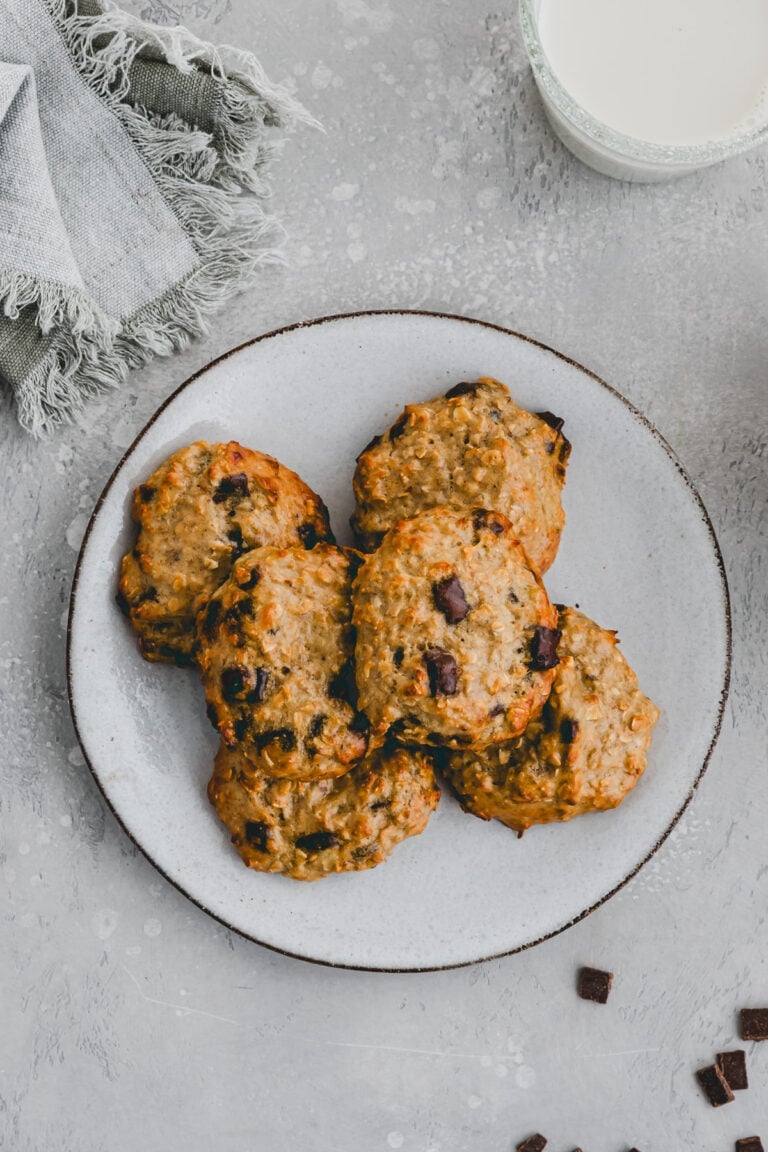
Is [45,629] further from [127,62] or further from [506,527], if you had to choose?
[127,62]

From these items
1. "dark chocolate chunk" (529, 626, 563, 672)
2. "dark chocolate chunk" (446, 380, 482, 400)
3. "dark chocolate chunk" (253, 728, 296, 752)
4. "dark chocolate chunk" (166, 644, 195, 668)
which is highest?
"dark chocolate chunk" (446, 380, 482, 400)

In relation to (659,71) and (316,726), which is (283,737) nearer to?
(316,726)

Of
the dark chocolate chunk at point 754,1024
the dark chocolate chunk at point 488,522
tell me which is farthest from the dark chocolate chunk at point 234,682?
the dark chocolate chunk at point 754,1024

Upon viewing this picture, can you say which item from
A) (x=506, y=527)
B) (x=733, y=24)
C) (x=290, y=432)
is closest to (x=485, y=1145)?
(x=506, y=527)

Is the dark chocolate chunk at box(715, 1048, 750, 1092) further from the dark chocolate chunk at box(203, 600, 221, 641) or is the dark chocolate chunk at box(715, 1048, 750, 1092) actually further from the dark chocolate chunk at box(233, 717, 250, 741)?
the dark chocolate chunk at box(203, 600, 221, 641)

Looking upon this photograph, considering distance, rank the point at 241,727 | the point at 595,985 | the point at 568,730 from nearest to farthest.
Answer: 1. the point at 241,727
2. the point at 568,730
3. the point at 595,985

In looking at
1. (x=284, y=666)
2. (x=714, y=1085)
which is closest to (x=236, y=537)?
(x=284, y=666)

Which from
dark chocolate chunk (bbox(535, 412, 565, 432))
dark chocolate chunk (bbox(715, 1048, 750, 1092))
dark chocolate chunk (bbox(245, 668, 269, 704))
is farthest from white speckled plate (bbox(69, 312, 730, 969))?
dark chocolate chunk (bbox(715, 1048, 750, 1092))
